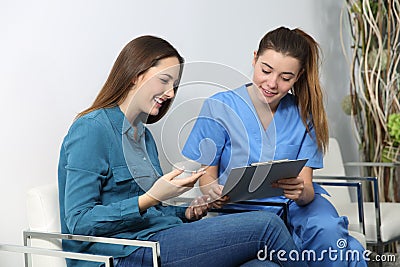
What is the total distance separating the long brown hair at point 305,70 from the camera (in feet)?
7.16

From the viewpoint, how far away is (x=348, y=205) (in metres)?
2.82

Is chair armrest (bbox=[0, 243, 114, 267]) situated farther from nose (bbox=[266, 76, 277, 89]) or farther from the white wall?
nose (bbox=[266, 76, 277, 89])

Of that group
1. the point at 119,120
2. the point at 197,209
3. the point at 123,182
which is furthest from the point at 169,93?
the point at 197,209

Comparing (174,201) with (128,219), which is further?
(174,201)

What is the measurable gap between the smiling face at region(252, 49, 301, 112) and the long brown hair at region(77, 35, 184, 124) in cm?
38

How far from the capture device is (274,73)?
215 cm

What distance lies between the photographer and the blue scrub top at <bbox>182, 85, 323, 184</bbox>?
6.51 feet

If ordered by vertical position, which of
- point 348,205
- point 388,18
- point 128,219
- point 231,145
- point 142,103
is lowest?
point 348,205

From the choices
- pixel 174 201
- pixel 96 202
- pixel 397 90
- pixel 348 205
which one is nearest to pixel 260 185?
pixel 174 201

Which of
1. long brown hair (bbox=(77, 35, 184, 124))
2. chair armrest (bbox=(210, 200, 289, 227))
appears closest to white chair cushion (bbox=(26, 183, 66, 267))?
long brown hair (bbox=(77, 35, 184, 124))

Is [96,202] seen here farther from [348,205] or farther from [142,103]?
[348,205]

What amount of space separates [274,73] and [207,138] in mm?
297

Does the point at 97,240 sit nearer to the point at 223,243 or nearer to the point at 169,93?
the point at 223,243

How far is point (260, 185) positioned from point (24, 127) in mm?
707
